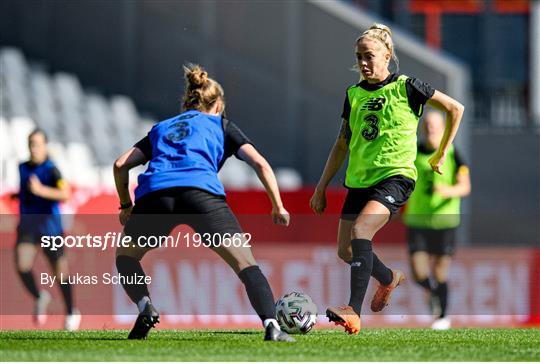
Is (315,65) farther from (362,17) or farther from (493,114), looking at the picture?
(493,114)

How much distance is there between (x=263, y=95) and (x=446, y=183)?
678 centimetres

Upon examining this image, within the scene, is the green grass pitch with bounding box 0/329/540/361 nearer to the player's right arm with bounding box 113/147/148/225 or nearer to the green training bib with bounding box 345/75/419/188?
the player's right arm with bounding box 113/147/148/225

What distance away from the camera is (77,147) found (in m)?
16.2

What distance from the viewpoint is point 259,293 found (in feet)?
21.9

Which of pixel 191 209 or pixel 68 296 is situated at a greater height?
pixel 191 209

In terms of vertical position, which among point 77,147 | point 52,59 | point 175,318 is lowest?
point 175,318

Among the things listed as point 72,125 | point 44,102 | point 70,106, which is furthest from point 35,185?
point 70,106

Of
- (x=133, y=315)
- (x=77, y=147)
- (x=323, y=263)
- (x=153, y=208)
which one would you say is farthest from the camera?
(x=77, y=147)

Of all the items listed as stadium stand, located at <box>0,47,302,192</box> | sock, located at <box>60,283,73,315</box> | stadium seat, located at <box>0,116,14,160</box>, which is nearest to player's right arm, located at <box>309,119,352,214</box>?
sock, located at <box>60,283,73,315</box>

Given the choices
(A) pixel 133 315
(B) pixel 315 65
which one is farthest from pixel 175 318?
(B) pixel 315 65

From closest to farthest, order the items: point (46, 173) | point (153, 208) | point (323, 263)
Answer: point (153, 208) < point (46, 173) < point (323, 263)

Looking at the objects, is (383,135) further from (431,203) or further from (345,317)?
(431,203)

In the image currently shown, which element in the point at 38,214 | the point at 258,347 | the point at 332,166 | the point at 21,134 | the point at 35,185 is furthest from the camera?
the point at 21,134

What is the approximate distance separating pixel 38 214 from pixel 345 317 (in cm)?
407
